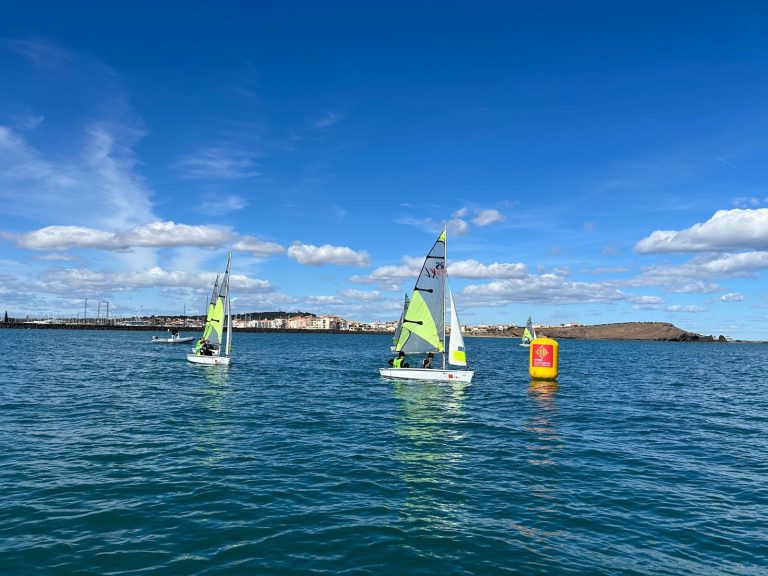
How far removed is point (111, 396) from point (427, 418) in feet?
73.1

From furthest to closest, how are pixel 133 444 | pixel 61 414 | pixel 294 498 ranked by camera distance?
1. pixel 61 414
2. pixel 133 444
3. pixel 294 498

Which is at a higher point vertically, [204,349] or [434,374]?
[204,349]

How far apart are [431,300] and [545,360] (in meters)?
14.8

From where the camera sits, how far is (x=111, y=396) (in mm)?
35594

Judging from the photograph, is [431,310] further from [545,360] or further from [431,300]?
[545,360]

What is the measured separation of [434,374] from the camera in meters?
44.3

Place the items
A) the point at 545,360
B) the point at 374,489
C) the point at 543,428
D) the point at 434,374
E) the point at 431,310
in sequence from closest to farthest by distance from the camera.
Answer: the point at 374,489 < the point at 543,428 < the point at 434,374 < the point at 431,310 < the point at 545,360

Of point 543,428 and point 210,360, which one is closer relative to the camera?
point 543,428

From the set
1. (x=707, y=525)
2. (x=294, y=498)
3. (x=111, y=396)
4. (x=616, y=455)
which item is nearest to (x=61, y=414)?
(x=111, y=396)

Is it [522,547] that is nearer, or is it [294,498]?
[522,547]

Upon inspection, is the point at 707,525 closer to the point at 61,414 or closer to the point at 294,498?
the point at 294,498

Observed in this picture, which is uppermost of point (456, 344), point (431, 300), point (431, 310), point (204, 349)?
point (431, 300)

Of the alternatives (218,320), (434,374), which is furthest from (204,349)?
(434,374)

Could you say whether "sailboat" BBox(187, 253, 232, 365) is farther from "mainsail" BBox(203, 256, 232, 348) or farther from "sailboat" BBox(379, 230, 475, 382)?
"sailboat" BBox(379, 230, 475, 382)
